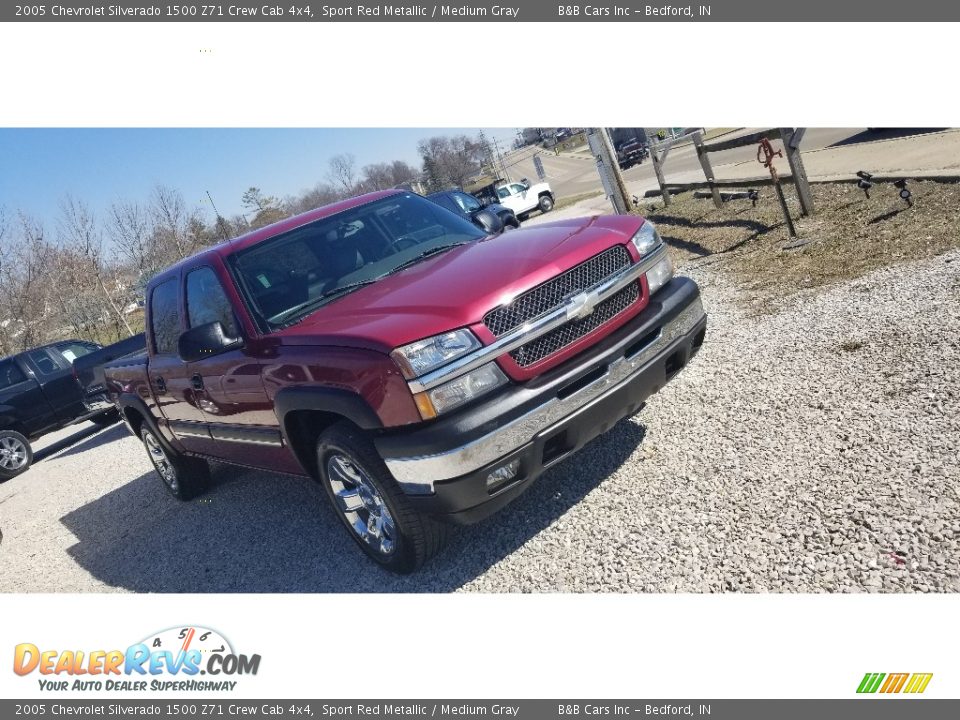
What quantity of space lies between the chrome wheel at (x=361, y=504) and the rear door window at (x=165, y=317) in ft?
6.56

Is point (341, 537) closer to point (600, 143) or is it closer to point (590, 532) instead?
point (590, 532)

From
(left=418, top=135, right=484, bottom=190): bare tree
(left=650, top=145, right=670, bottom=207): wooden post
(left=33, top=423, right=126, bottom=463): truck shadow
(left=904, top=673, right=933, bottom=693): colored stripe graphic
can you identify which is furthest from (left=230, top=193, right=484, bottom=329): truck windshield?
(left=418, top=135, right=484, bottom=190): bare tree

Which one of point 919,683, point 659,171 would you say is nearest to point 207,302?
point 919,683

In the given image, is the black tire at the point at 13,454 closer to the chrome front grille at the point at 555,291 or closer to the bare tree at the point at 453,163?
the chrome front grille at the point at 555,291

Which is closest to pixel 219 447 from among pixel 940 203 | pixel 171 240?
pixel 940 203

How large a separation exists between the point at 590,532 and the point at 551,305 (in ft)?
3.91

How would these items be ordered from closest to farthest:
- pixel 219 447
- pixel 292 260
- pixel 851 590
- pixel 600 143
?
pixel 851 590
pixel 292 260
pixel 219 447
pixel 600 143

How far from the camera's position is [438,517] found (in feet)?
9.46

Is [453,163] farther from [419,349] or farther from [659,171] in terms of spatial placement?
[419,349]

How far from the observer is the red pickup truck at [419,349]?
277 cm

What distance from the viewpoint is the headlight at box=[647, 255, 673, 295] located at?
3529mm

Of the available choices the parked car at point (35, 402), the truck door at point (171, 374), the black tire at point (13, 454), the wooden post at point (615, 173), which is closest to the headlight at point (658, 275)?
the truck door at point (171, 374)

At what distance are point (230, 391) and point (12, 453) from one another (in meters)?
9.53

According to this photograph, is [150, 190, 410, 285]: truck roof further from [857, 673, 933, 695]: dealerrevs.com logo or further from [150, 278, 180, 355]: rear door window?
[857, 673, 933, 695]: dealerrevs.com logo
